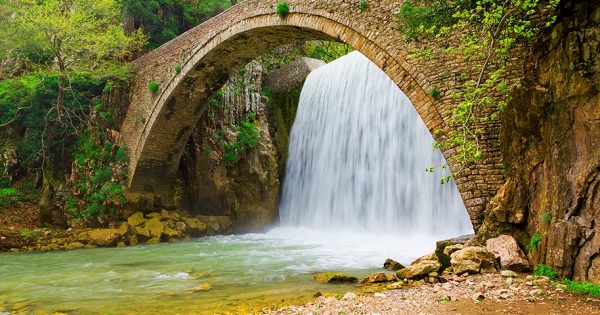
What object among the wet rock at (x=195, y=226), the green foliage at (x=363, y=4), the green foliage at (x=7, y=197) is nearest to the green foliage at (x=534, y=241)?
the green foliage at (x=363, y=4)

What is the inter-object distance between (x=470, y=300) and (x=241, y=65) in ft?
35.9

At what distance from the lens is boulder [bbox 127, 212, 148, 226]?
49.4ft

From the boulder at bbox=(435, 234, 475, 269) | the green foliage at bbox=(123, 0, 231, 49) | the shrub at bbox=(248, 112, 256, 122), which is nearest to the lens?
the boulder at bbox=(435, 234, 475, 269)

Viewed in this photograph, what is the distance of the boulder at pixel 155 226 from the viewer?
48.6ft

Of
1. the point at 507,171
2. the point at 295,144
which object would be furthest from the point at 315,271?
the point at 295,144

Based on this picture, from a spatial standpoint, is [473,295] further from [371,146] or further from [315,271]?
[371,146]

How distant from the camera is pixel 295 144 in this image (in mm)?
17156

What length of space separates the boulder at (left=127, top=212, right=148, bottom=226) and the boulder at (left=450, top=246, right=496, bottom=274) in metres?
11.8

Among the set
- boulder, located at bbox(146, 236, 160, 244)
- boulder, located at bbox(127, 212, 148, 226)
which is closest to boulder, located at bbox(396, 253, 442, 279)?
boulder, located at bbox(146, 236, 160, 244)

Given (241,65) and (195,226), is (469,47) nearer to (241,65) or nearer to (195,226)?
(241,65)

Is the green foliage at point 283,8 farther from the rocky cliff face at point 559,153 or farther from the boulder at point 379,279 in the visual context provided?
the boulder at point 379,279

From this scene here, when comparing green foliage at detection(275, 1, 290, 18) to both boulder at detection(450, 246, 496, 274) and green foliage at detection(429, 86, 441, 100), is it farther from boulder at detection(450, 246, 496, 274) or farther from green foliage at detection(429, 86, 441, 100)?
boulder at detection(450, 246, 496, 274)

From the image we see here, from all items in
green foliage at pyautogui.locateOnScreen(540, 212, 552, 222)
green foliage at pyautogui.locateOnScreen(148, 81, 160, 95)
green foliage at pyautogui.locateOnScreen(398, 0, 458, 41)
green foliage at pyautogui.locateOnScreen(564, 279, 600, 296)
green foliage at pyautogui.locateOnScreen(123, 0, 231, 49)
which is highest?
green foliage at pyautogui.locateOnScreen(123, 0, 231, 49)

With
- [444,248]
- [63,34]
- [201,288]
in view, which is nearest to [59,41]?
[63,34]
